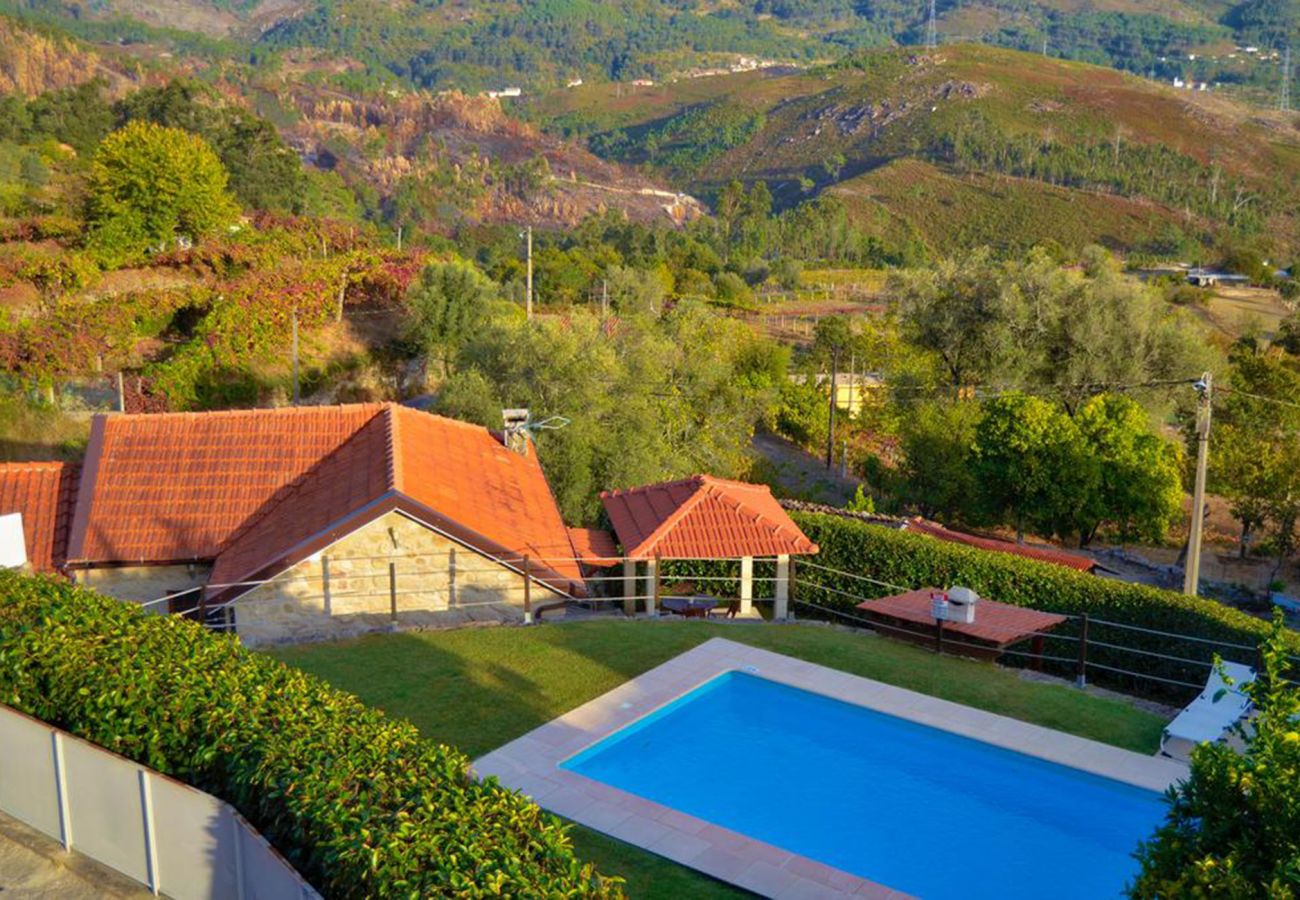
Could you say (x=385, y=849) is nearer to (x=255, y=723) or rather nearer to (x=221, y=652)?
(x=255, y=723)

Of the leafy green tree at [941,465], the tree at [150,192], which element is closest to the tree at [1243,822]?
the leafy green tree at [941,465]

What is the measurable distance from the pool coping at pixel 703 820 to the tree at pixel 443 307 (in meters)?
27.3

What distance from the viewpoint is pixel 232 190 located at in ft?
207

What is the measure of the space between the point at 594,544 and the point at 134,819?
1128 centimetres

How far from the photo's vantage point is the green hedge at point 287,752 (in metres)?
5.90

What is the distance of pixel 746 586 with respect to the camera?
658 inches

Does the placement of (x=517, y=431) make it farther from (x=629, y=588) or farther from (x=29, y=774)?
(x=29, y=774)

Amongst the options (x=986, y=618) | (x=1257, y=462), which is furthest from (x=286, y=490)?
(x=1257, y=462)

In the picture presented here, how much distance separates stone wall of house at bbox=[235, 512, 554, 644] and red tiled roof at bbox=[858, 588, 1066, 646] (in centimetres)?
532

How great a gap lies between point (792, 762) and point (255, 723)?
631 centimetres

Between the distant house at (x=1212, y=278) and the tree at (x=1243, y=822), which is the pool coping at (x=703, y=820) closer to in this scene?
→ the tree at (x=1243, y=822)

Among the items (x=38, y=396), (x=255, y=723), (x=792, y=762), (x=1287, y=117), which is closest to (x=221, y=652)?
(x=255, y=723)

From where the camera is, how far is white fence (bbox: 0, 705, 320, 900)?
22.2ft

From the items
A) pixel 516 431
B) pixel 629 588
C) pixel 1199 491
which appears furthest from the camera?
pixel 516 431
